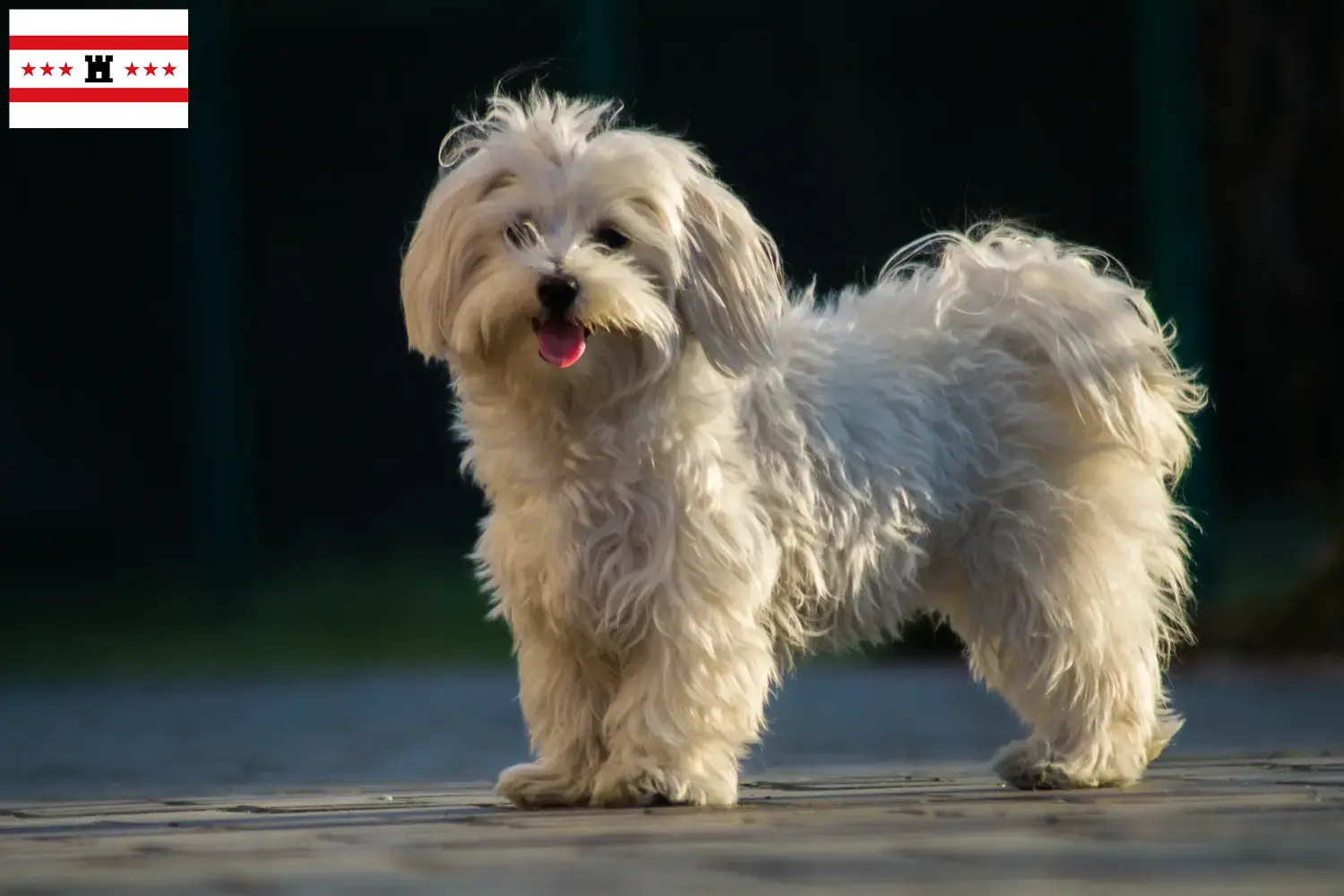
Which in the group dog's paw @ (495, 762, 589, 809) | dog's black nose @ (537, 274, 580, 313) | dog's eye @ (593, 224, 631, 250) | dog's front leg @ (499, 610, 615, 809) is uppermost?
dog's eye @ (593, 224, 631, 250)

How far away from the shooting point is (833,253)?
36.8 ft

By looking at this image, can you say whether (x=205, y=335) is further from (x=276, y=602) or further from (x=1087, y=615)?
(x=1087, y=615)

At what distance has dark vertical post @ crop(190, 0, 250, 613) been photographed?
11.7 metres

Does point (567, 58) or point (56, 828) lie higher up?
point (567, 58)

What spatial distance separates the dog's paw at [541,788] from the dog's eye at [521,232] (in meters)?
1.20

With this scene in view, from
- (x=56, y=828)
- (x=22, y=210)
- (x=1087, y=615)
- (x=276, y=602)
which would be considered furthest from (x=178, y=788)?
(x=22, y=210)

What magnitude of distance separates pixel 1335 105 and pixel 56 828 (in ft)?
24.3

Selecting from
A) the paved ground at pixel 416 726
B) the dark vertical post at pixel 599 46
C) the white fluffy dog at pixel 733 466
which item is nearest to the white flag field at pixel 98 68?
the dark vertical post at pixel 599 46

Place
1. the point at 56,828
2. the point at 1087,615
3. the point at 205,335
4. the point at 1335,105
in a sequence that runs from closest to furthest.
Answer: the point at 56,828 → the point at 1087,615 → the point at 1335,105 → the point at 205,335

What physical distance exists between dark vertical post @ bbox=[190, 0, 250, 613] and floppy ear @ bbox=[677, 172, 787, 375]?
632 centimetres

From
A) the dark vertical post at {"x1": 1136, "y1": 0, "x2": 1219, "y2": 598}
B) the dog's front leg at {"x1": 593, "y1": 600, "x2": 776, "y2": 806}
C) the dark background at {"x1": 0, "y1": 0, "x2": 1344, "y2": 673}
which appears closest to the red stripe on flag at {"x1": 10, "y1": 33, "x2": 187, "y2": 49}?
the dark background at {"x1": 0, "y1": 0, "x2": 1344, "y2": 673}

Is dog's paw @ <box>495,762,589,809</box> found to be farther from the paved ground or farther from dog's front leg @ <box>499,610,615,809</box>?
the paved ground

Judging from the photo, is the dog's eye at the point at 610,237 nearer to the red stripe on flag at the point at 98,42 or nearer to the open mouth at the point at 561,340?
the open mouth at the point at 561,340

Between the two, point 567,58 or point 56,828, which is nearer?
point 56,828
